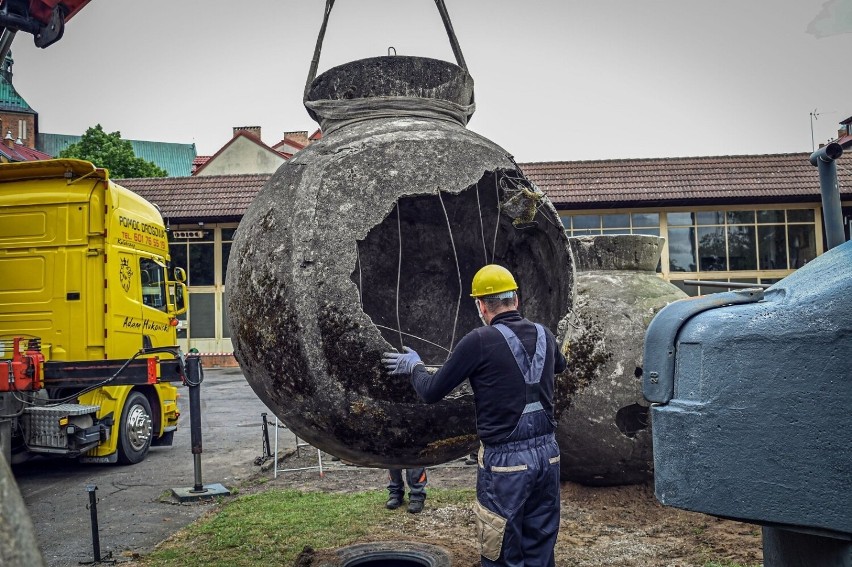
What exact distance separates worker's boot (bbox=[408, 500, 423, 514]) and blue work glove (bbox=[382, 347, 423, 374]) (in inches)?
127

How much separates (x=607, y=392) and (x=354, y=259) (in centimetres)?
346

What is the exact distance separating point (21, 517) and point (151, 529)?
5.44 metres

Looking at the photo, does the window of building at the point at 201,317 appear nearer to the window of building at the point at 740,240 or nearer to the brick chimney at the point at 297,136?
the window of building at the point at 740,240

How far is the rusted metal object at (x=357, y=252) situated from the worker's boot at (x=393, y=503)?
2.64 metres

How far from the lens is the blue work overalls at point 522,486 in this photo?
3164mm

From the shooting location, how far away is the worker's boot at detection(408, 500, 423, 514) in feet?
19.3

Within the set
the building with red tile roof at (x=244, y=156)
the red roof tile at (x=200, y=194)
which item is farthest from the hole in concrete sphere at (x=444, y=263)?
the building with red tile roof at (x=244, y=156)

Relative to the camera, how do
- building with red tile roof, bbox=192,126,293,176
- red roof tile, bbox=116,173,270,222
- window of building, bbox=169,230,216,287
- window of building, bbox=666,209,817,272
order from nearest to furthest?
window of building, bbox=666,209,817,272 → red roof tile, bbox=116,173,270,222 → window of building, bbox=169,230,216,287 → building with red tile roof, bbox=192,126,293,176

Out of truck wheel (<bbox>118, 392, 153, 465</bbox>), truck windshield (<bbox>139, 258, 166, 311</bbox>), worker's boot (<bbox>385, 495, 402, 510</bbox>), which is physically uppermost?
truck windshield (<bbox>139, 258, 166, 311</bbox>)

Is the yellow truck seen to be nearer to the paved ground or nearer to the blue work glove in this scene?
the paved ground

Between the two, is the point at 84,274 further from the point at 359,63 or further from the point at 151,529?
the point at 359,63

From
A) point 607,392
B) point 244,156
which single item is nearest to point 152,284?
point 607,392

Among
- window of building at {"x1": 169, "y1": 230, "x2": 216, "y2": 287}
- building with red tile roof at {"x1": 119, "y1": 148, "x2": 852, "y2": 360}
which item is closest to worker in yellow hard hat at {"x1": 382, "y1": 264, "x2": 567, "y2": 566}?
building with red tile roof at {"x1": 119, "y1": 148, "x2": 852, "y2": 360}

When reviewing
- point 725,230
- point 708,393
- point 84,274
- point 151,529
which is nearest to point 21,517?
point 708,393
